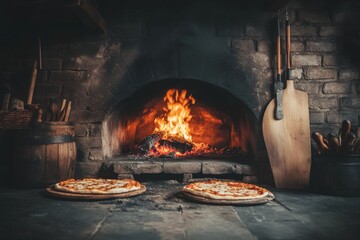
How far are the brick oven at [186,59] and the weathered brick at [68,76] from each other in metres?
0.01

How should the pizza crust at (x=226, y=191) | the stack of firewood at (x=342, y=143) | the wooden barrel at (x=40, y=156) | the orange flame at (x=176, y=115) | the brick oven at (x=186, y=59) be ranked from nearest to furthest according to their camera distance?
the pizza crust at (x=226, y=191) < the stack of firewood at (x=342, y=143) < the wooden barrel at (x=40, y=156) < the brick oven at (x=186, y=59) < the orange flame at (x=176, y=115)

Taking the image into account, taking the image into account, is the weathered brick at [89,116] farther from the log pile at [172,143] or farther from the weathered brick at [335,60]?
the weathered brick at [335,60]

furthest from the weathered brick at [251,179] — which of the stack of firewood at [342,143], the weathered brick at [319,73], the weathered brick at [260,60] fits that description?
the weathered brick at [319,73]

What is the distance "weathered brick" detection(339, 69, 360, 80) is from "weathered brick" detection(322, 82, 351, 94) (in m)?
0.09

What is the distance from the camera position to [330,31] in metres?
4.29

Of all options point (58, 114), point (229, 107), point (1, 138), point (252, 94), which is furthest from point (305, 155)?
point (1, 138)

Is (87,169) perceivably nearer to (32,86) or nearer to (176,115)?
(32,86)

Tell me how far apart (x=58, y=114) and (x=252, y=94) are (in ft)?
7.93

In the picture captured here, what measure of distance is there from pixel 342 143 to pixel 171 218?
2.06 meters

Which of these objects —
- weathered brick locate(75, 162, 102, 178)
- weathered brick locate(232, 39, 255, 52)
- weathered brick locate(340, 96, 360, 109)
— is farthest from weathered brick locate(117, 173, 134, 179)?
weathered brick locate(340, 96, 360, 109)

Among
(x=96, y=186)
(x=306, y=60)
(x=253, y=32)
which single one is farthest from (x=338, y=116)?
(x=96, y=186)

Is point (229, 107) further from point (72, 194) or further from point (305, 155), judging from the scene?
point (72, 194)

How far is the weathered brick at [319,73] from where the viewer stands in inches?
167

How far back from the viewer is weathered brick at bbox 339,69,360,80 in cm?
427
